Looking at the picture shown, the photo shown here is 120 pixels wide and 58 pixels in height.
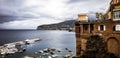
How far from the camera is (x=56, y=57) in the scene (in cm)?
8475

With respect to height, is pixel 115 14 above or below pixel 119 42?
above

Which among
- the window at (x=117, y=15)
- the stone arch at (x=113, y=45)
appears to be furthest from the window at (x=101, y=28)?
the window at (x=117, y=15)

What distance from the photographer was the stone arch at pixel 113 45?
41.7 meters

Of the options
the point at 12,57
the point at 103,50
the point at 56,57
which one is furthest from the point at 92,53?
the point at 12,57

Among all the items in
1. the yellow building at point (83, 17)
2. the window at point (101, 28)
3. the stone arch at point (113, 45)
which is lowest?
the stone arch at point (113, 45)

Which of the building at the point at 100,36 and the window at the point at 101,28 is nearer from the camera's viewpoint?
the building at the point at 100,36

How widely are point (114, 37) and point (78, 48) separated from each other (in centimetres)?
939

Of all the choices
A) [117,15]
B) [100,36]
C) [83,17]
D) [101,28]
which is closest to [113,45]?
[100,36]

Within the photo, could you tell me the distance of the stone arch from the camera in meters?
41.7

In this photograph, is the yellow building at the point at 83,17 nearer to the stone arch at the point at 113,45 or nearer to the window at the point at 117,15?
the window at the point at 117,15

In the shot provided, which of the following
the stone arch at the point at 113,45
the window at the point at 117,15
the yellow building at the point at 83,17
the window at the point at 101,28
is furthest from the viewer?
the yellow building at the point at 83,17

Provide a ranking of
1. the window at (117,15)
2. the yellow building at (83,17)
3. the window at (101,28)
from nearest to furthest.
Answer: the window at (117,15), the window at (101,28), the yellow building at (83,17)

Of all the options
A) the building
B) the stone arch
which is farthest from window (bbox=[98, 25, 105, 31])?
the stone arch

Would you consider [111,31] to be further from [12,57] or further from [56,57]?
[12,57]
